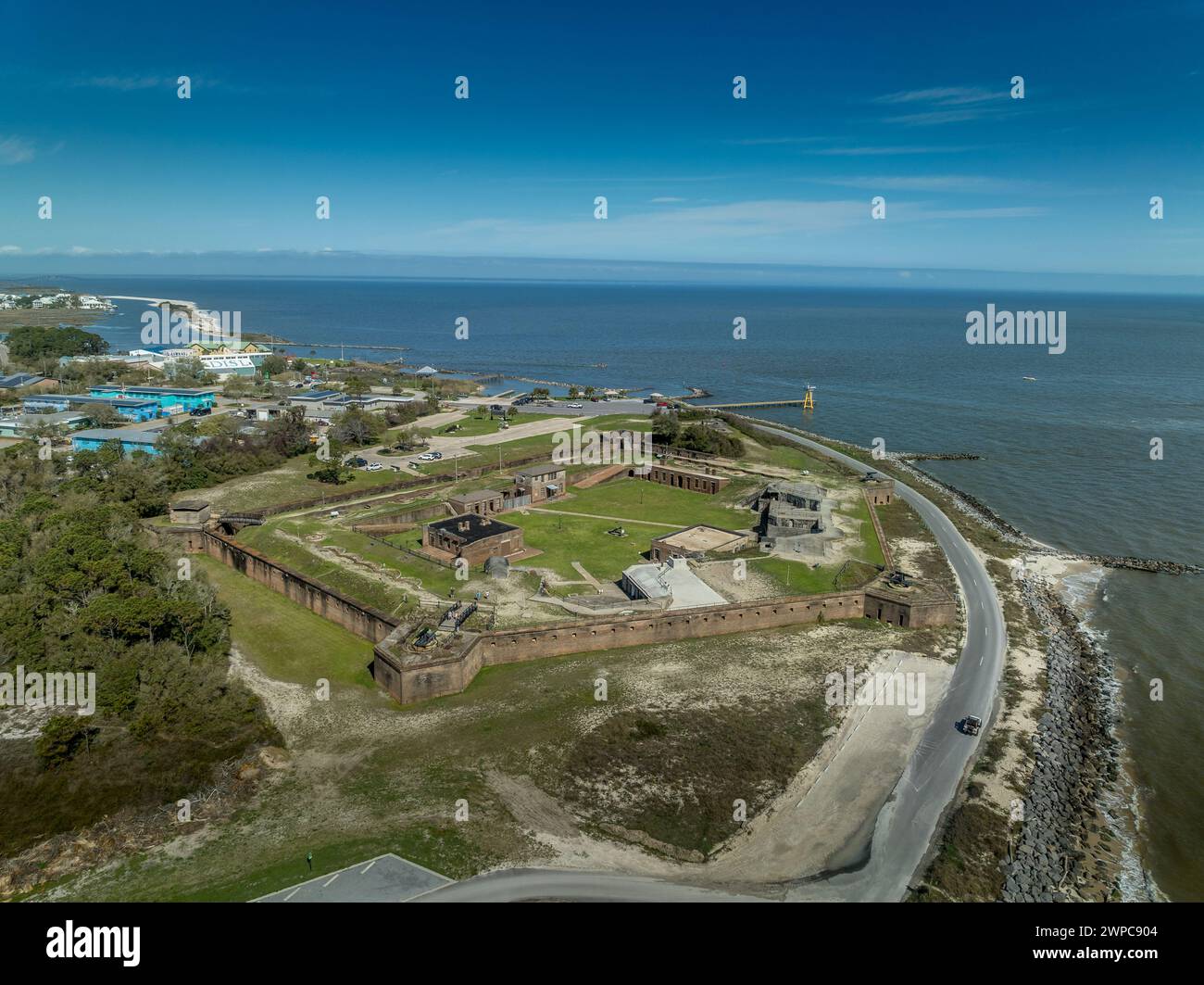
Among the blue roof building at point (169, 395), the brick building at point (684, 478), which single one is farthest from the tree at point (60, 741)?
the blue roof building at point (169, 395)

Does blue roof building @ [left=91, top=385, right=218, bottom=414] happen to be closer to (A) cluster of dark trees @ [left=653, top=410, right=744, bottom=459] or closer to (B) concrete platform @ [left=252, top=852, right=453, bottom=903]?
(A) cluster of dark trees @ [left=653, top=410, right=744, bottom=459]

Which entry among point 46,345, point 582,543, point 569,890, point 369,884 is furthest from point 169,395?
point 569,890

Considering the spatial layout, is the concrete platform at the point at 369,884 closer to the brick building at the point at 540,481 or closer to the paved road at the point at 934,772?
the paved road at the point at 934,772

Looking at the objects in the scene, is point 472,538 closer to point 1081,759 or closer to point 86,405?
point 1081,759

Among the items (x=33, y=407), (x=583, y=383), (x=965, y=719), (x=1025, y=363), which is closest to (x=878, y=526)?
(x=965, y=719)

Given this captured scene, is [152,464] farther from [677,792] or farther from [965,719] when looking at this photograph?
[965,719]
